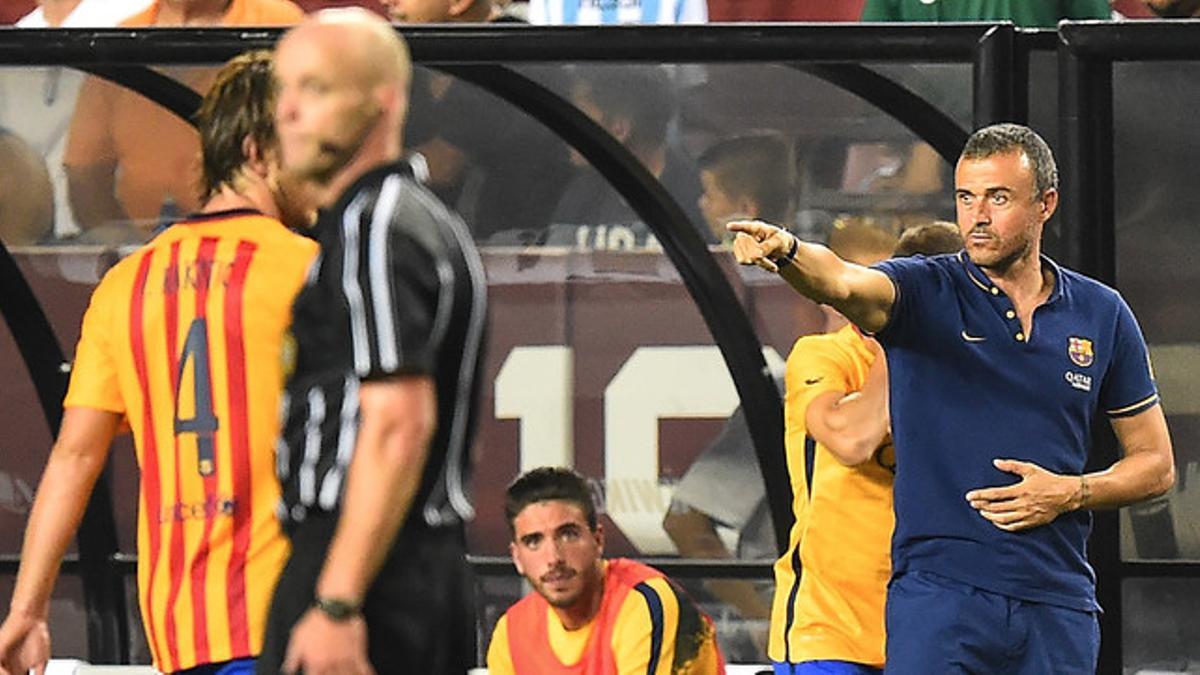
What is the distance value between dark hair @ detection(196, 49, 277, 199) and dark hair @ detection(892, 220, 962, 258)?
1995 millimetres

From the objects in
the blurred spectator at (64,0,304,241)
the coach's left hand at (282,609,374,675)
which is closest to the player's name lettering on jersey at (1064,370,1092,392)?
the coach's left hand at (282,609,374,675)

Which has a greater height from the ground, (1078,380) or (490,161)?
(490,161)

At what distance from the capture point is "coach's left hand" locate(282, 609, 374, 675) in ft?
11.6

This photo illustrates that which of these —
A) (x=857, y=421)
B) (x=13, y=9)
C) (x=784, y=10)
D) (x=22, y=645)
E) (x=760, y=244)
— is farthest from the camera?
(x=13, y=9)

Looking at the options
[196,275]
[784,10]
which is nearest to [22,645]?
[196,275]

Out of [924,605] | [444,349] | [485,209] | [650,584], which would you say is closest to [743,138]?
[485,209]

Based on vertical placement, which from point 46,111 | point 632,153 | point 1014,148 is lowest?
point 1014,148

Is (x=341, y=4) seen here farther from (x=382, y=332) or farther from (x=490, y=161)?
(x=382, y=332)

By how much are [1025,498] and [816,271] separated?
70 centimetres

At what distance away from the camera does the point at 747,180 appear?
6.91 meters

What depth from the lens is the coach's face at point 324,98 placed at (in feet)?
12.1

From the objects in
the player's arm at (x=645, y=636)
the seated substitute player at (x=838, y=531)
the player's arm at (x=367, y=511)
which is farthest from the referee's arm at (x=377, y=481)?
A: the player's arm at (x=645, y=636)

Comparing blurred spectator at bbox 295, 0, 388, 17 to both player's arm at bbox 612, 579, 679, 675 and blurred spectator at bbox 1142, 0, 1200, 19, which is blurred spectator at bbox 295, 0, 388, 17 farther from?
player's arm at bbox 612, 579, 679, 675

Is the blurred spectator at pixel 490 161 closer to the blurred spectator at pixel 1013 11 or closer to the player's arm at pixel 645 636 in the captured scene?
the player's arm at pixel 645 636
